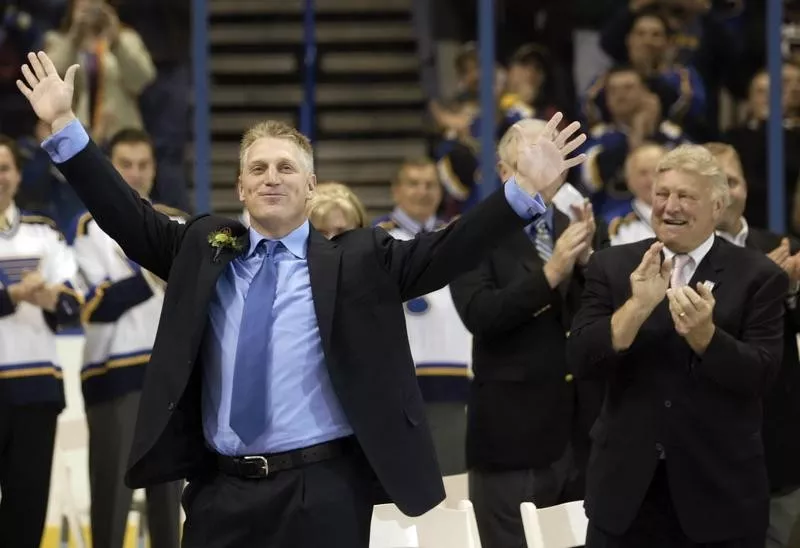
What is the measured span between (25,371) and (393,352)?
2.01m

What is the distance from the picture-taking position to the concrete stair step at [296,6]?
26.4 ft

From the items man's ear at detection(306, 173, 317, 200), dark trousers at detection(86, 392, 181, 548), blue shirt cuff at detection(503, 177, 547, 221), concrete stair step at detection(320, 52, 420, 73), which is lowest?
dark trousers at detection(86, 392, 181, 548)

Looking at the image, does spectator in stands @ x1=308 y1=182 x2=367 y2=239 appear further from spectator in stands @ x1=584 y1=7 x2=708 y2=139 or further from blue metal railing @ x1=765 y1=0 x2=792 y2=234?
blue metal railing @ x1=765 y1=0 x2=792 y2=234

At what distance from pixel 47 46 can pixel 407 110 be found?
2.36m

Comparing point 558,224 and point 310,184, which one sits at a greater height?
point 310,184

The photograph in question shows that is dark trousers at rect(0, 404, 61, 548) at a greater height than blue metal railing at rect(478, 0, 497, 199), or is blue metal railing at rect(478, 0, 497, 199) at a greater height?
blue metal railing at rect(478, 0, 497, 199)

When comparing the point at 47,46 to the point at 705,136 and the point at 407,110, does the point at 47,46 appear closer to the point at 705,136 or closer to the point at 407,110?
the point at 407,110

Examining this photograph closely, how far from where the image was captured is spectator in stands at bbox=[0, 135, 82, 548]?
14.4ft

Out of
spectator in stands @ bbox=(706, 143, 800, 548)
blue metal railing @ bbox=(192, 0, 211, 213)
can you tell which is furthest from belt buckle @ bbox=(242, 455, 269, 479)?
blue metal railing @ bbox=(192, 0, 211, 213)

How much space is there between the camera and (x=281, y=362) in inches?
107

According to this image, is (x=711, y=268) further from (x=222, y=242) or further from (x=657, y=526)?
(x=222, y=242)

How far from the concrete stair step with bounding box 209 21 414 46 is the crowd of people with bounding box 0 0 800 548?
10.7 ft

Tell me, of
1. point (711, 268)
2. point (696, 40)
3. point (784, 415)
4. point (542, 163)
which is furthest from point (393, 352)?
point (696, 40)

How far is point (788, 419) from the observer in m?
3.90
